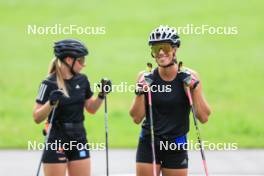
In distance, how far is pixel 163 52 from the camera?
8586mm

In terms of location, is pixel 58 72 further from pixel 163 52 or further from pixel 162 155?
pixel 162 155

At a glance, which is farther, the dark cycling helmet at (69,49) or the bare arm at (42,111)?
the dark cycling helmet at (69,49)

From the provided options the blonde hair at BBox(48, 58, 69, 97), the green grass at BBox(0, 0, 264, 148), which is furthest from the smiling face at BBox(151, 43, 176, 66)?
the green grass at BBox(0, 0, 264, 148)

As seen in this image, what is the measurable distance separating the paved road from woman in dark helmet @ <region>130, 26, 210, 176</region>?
4.86m

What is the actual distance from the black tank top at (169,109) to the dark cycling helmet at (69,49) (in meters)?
0.99

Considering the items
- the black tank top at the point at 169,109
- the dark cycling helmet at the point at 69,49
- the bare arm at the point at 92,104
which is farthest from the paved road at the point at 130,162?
the black tank top at the point at 169,109

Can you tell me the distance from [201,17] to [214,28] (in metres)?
2.02

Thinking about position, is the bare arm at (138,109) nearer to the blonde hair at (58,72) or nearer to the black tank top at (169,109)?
the black tank top at (169,109)

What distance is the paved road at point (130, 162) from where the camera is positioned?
13765 millimetres

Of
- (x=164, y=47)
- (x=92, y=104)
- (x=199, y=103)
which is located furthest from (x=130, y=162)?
(x=164, y=47)

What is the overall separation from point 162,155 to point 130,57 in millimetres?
19015

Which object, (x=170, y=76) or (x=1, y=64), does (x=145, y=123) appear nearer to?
(x=170, y=76)

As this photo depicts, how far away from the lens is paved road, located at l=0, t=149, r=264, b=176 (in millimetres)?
13765

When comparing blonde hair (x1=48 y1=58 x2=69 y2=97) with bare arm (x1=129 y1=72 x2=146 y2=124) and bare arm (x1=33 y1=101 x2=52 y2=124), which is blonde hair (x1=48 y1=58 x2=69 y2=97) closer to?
bare arm (x1=33 y1=101 x2=52 y2=124)
